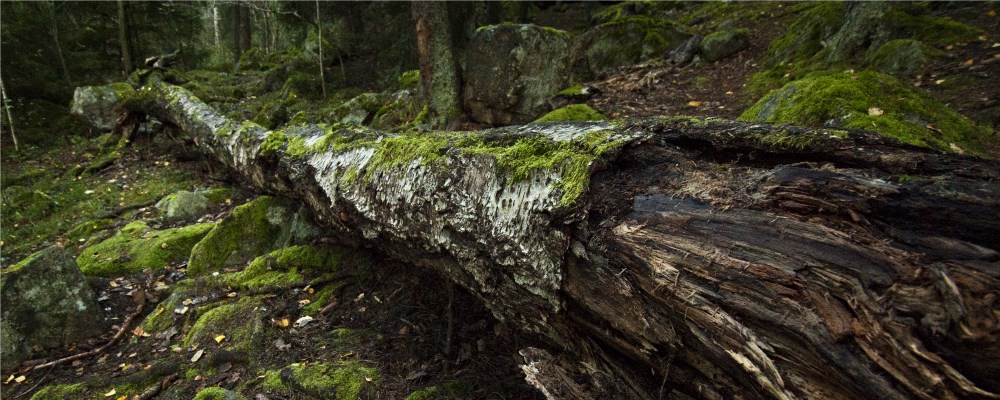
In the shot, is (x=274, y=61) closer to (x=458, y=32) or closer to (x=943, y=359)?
(x=458, y=32)

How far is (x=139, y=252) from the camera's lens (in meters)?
5.87

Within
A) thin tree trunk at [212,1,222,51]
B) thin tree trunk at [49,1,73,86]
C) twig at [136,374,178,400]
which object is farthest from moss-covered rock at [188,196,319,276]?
thin tree trunk at [212,1,222,51]

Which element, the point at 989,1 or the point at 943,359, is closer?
the point at 943,359

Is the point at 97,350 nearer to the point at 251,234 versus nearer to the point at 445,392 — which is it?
the point at 251,234

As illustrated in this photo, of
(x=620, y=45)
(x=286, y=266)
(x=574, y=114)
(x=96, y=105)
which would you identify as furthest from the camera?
(x=96, y=105)

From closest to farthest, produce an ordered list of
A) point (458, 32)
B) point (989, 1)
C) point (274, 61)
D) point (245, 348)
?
point (245, 348)
point (989, 1)
point (458, 32)
point (274, 61)

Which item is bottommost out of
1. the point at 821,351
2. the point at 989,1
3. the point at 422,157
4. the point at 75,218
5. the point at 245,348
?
the point at 75,218

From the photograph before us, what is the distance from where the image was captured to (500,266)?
2467 mm

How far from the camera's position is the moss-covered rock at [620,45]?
10641 mm

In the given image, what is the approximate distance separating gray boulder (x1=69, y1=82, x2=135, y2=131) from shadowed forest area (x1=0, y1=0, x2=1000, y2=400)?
13.6ft

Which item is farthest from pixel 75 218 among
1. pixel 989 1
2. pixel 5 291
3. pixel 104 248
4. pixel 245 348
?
pixel 989 1

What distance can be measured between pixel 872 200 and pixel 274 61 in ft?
68.4

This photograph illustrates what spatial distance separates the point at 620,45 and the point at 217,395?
34.5ft

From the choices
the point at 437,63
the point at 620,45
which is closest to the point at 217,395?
the point at 437,63
